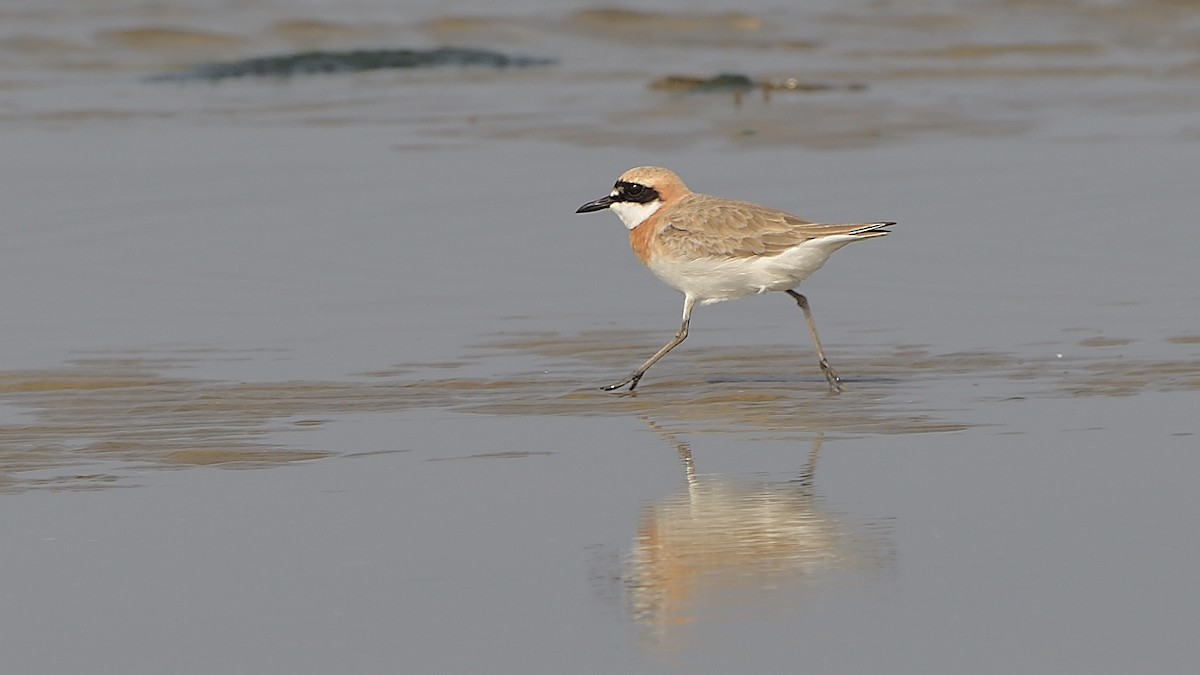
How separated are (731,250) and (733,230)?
137 mm

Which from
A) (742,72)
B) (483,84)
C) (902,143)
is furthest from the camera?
(742,72)

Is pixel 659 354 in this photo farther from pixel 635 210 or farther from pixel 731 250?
pixel 635 210

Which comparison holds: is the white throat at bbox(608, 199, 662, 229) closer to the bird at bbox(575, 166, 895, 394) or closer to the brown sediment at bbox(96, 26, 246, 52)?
the bird at bbox(575, 166, 895, 394)

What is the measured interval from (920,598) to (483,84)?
13.8 meters

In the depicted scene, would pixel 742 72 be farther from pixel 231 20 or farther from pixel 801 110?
pixel 231 20

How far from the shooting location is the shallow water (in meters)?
5.17

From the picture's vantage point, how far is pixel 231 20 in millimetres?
21859

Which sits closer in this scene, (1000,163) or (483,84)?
(1000,163)

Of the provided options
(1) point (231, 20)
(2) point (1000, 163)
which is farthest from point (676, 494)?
(1) point (231, 20)

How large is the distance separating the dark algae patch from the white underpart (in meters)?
10.6

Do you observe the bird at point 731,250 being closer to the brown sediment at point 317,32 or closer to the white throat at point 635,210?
the white throat at point 635,210

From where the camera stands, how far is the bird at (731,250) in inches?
328

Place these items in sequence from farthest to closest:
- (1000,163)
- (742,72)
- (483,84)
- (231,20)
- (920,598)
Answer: (231,20) < (742,72) < (483,84) < (1000,163) < (920,598)

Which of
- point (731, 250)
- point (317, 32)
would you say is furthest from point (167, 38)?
point (731, 250)
